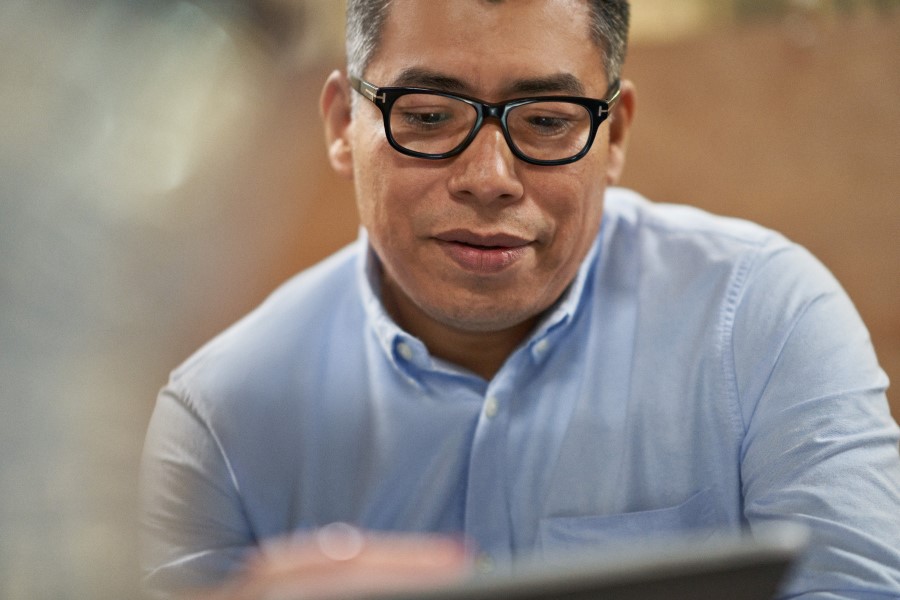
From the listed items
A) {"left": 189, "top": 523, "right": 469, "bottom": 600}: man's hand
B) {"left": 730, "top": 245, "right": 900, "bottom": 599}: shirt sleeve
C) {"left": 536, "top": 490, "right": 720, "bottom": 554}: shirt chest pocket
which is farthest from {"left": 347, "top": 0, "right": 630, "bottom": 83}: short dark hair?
{"left": 189, "top": 523, "right": 469, "bottom": 600}: man's hand

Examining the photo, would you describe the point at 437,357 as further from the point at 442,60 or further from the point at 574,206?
the point at 442,60

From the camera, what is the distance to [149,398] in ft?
1.20

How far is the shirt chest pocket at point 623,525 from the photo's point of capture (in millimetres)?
1379

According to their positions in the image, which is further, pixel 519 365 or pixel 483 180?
pixel 519 365

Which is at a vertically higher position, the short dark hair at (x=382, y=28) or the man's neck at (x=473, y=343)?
the short dark hair at (x=382, y=28)

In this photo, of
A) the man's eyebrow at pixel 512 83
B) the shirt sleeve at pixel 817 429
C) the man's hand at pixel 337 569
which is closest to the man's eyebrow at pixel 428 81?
the man's eyebrow at pixel 512 83

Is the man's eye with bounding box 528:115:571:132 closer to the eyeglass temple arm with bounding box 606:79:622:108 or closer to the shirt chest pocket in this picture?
the eyeglass temple arm with bounding box 606:79:622:108

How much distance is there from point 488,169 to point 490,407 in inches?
14.1

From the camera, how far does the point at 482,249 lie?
4.33ft

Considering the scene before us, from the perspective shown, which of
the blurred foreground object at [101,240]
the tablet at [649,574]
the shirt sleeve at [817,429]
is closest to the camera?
the blurred foreground object at [101,240]

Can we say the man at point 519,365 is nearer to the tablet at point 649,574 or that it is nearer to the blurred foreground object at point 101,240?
the tablet at point 649,574

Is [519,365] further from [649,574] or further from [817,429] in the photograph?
[649,574]

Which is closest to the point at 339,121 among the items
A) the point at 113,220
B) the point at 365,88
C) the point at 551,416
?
the point at 365,88

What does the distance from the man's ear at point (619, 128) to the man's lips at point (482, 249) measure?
8.7 inches
